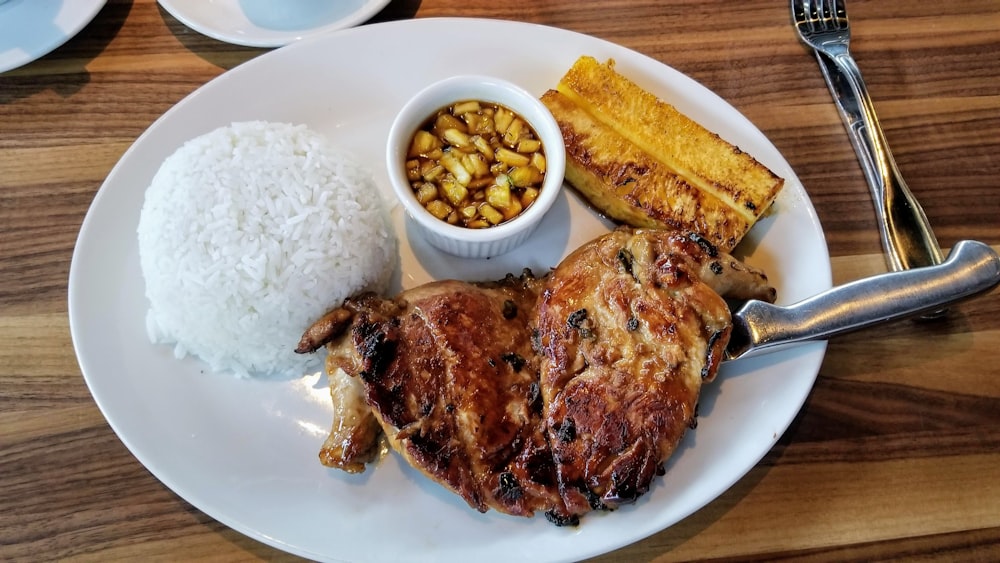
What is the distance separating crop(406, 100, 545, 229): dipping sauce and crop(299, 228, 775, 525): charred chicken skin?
341 mm

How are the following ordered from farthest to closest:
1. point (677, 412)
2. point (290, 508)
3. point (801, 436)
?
point (801, 436) < point (290, 508) < point (677, 412)

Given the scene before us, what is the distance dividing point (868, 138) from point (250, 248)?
271cm

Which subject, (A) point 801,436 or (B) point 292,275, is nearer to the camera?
(B) point 292,275

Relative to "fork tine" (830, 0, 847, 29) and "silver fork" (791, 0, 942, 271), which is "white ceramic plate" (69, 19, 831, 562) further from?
"fork tine" (830, 0, 847, 29)

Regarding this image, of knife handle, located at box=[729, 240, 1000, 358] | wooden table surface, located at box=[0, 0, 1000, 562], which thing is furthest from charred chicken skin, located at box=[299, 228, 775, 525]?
wooden table surface, located at box=[0, 0, 1000, 562]

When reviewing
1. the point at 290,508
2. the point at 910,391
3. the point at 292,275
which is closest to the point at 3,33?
the point at 292,275

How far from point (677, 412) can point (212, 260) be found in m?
1.66

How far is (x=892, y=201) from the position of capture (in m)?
2.81

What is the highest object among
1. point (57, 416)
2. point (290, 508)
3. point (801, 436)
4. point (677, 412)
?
point (677, 412)

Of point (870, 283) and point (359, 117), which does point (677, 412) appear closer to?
point (870, 283)

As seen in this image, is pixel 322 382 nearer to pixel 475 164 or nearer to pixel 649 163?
pixel 475 164

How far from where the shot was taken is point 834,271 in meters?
2.75

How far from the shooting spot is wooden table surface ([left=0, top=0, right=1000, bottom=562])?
239 cm

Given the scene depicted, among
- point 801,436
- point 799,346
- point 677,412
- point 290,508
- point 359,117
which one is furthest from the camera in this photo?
point 359,117
